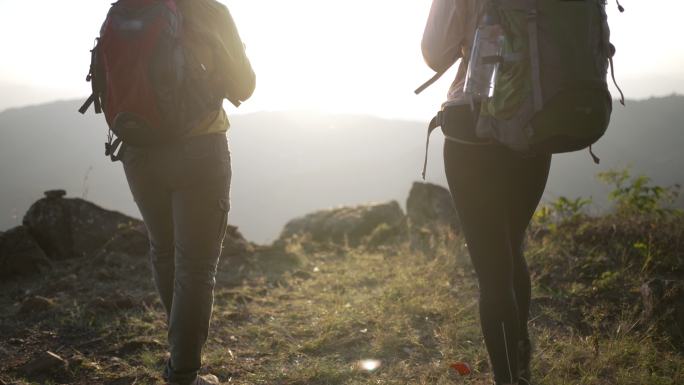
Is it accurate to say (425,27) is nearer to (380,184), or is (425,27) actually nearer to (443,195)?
(443,195)

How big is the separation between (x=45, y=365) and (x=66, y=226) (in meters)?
3.78

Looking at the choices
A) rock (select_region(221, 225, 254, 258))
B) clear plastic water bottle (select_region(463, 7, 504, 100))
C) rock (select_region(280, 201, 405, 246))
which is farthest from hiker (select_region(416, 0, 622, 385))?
rock (select_region(280, 201, 405, 246))

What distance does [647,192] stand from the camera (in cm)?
562

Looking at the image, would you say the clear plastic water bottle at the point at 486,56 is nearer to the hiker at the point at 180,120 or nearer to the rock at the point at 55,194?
the hiker at the point at 180,120

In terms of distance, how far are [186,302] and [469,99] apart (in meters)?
1.48

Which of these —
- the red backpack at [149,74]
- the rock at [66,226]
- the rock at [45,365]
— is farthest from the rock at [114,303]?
the red backpack at [149,74]

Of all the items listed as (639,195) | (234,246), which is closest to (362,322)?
(234,246)

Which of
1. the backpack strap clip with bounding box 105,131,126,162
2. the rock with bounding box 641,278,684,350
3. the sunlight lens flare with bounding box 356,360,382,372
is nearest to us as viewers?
the backpack strap clip with bounding box 105,131,126,162

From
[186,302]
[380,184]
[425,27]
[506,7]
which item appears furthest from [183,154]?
[380,184]

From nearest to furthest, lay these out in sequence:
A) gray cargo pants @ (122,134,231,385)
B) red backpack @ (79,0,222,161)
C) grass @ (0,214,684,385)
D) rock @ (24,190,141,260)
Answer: red backpack @ (79,0,222,161) → gray cargo pants @ (122,134,231,385) → grass @ (0,214,684,385) → rock @ (24,190,141,260)

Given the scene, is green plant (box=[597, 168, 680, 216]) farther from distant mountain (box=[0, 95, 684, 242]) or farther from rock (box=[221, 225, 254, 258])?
distant mountain (box=[0, 95, 684, 242])

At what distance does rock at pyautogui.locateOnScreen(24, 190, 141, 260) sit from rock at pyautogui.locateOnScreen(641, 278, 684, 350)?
19.3 ft

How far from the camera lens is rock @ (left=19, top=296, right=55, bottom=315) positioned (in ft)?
14.0

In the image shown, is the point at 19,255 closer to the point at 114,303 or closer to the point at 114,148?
the point at 114,303
